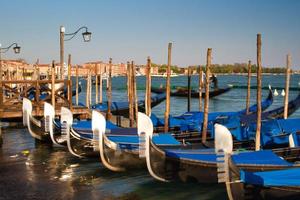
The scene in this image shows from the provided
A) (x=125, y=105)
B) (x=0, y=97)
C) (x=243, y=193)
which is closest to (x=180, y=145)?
(x=243, y=193)

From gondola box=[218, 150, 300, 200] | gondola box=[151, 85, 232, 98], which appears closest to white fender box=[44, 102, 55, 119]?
gondola box=[218, 150, 300, 200]

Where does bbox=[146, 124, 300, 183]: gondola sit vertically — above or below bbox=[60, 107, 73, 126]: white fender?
below

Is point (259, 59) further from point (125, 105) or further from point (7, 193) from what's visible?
point (125, 105)

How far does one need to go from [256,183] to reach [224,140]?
27.5 inches

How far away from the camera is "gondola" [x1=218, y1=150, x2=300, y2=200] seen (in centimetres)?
498

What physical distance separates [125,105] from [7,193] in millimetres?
10221

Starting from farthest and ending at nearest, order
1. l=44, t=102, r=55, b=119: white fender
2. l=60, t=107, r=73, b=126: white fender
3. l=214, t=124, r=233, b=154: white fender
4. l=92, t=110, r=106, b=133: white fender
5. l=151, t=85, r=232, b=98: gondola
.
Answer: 1. l=151, t=85, r=232, b=98: gondola
2. l=44, t=102, r=55, b=119: white fender
3. l=60, t=107, r=73, b=126: white fender
4. l=92, t=110, r=106, b=133: white fender
5. l=214, t=124, r=233, b=154: white fender

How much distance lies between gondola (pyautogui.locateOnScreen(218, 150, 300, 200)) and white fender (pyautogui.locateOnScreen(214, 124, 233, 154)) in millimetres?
86

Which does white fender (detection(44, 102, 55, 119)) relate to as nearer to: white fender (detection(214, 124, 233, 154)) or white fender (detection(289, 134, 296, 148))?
white fender (detection(289, 134, 296, 148))

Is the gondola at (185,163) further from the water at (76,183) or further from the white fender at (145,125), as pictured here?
the water at (76,183)

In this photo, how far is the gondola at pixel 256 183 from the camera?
498 centimetres

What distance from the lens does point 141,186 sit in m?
7.53

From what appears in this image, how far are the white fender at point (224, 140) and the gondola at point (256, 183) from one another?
9 cm

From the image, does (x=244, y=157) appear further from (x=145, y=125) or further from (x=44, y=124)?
(x=44, y=124)
